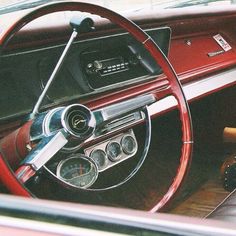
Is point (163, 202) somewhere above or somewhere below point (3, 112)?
below

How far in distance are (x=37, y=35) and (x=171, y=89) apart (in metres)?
0.48

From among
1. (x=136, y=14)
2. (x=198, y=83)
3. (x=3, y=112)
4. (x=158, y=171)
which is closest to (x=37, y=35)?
(x=3, y=112)

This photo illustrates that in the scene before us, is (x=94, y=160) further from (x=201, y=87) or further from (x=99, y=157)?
(x=201, y=87)

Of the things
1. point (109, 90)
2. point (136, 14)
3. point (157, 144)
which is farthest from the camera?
point (157, 144)

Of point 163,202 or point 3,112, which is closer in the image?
point 163,202

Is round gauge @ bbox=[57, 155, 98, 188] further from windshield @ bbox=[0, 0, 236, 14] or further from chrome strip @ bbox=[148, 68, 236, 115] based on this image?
windshield @ bbox=[0, 0, 236, 14]

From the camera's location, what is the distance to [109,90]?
1707 millimetres

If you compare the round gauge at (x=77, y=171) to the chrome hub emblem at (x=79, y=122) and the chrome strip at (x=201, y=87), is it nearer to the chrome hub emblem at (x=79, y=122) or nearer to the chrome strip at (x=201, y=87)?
the chrome hub emblem at (x=79, y=122)

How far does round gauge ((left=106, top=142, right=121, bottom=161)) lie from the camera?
1574mm

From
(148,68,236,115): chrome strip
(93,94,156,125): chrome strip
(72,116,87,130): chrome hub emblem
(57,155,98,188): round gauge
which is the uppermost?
(72,116,87,130): chrome hub emblem

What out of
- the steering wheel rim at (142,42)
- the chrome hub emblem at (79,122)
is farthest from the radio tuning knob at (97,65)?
the chrome hub emblem at (79,122)

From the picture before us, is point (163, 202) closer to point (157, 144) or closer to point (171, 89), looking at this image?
point (171, 89)

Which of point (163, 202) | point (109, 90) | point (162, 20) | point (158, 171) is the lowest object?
point (158, 171)

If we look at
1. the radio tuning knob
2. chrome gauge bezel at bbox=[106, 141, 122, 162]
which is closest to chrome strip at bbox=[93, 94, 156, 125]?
chrome gauge bezel at bbox=[106, 141, 122, 162]
